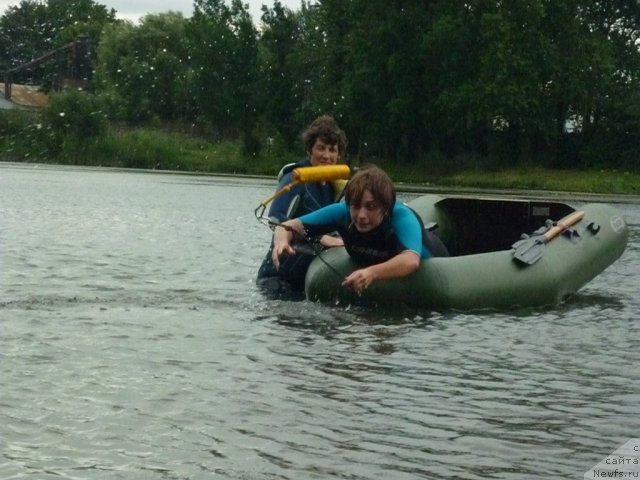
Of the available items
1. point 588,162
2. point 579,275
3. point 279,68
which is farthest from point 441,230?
point 279,68

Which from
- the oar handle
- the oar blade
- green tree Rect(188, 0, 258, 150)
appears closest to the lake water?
the oar blade

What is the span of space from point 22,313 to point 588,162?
43354mm

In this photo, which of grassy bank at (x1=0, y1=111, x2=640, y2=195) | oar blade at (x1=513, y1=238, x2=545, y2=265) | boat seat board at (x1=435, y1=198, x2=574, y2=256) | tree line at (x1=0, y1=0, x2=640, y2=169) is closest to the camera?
oar blade at (x1=513, y1=238, x2=545, y2=265)

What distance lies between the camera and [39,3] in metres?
131

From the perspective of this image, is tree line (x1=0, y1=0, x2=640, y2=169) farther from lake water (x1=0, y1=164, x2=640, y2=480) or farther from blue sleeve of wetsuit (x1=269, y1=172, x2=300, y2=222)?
blue sleeve of wetsuit (x1=269, y1=172, x2=300, y2=222)

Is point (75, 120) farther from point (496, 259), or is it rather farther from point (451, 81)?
point (496, 259)

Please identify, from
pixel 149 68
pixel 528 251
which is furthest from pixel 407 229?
pixel 149 68

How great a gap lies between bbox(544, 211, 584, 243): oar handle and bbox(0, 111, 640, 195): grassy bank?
37150 mm

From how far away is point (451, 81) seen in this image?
178 feet

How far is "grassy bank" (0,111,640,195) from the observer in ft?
174

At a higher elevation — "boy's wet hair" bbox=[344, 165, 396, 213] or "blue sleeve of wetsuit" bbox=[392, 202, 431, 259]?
"boy's wet hair" bbox=[344, 165, 396, 213]

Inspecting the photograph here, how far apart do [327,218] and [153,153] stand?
171 feet

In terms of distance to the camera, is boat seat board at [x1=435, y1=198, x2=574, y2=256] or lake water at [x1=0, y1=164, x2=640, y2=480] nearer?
lake water at [x1=0, y1=164, x2=640, y2=480]

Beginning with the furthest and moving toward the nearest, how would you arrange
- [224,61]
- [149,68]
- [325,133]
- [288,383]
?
[149,68], [224,61], [325,133], [288,383]
